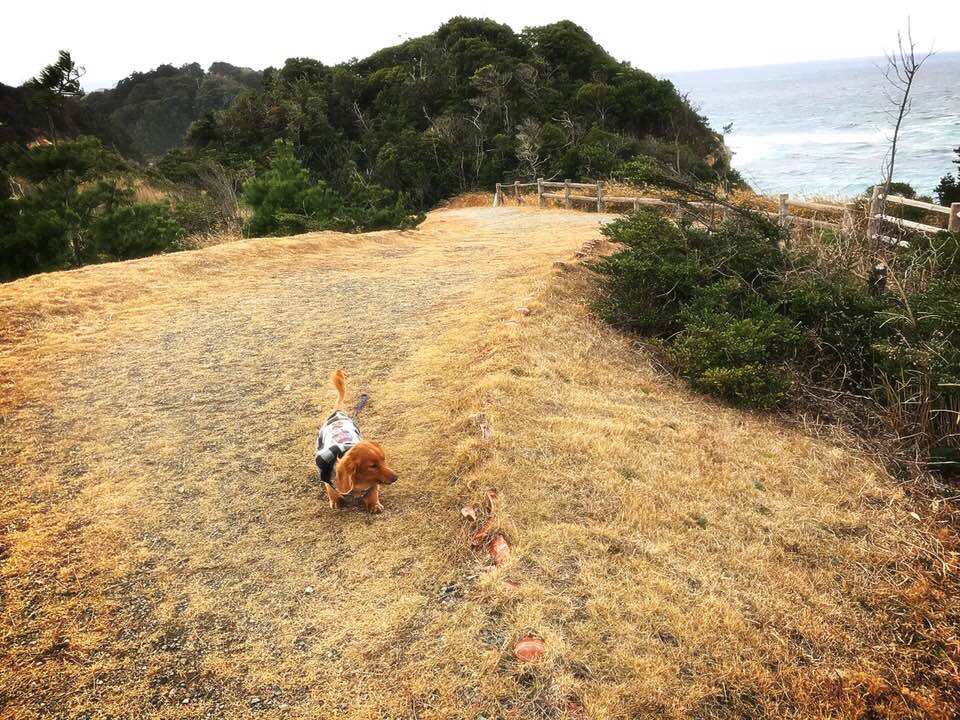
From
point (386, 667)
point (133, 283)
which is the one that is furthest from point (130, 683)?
point (133, 283)

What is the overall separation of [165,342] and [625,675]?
6.31 metres

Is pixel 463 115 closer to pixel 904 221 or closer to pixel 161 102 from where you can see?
pixel 904 221

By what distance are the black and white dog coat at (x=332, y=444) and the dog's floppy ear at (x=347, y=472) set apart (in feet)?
0.27

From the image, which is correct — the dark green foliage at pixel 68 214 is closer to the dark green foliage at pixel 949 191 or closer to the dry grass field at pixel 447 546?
the dry grass field at pixel 447 546

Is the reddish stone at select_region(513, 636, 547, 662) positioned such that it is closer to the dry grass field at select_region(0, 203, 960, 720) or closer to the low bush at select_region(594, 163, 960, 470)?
the dry grass field at select_region(0, 203, 960, 720)

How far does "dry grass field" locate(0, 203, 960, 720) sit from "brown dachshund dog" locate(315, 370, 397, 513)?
197mm

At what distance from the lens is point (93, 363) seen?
6406 millimetres

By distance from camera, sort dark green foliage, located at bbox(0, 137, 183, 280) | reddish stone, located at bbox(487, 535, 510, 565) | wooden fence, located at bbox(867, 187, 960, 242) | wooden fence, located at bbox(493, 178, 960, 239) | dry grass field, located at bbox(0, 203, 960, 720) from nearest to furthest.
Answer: dry grass field, located at bbox(0, 203, 960, 720) → reddish stone, located at bbox(487, 535, 510, 565) → wooden fence, located at bbox(867, 187, 960, 242) → wooden fence, located at bbox(493, 178, 960, 239) → dark green foliage, located at bbox(0, 137, 183, 280)

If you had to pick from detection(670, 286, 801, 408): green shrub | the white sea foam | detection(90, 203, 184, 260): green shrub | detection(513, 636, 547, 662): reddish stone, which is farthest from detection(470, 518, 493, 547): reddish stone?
the white sea foam

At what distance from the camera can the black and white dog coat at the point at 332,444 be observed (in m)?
3.79

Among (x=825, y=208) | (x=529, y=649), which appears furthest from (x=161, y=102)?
(x=529, y=649)

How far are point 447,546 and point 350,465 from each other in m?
0.78

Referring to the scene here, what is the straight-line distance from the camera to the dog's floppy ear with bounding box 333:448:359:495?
3.67 m

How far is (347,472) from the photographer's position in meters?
3.69
